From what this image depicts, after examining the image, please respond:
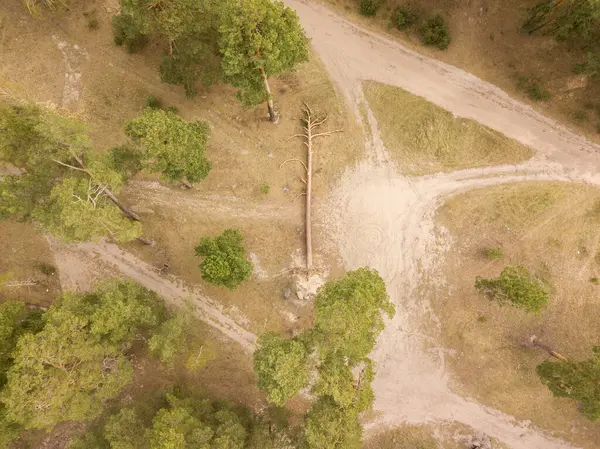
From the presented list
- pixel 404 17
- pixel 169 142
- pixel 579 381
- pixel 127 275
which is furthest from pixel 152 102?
pixel 579 381

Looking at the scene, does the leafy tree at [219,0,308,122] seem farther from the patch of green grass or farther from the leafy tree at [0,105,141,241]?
the patch of green grass

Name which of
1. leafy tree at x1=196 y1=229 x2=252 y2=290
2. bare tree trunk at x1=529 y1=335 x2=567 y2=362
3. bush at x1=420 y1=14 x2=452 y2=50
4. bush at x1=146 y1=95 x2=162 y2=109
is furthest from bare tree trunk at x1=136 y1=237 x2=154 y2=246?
bare tree trunk at x1=529 y1=335 x2=567 y2=362

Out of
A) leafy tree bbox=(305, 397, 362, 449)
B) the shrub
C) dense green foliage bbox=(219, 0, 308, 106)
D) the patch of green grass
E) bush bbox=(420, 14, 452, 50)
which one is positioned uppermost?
bush bbox=(420, 14, 452, 50)

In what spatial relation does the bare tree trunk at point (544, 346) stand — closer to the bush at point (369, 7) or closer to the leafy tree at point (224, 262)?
the leafy tree at point (224, 262)

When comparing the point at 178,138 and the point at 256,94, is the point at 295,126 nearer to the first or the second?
the point at 256,94

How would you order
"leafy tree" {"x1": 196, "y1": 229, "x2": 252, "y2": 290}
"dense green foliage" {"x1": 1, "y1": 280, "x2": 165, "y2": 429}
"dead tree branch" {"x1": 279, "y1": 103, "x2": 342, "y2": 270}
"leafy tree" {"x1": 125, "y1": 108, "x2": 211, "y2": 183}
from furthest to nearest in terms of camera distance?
Answer: 1. "dead tree branch" {"x1": 279, "y1": 103, "x2": 342, "y2": 270}
2. "leafy tree" {"x1": 196, "y1": 229, "x2": 252, "y2": 290}
3. "leafy tree" {"x1": 125, "y1": 108, "x2": 211, "y2": 183}
4. "dense green foliage" {"x1": 1, "y1": 280, "x2": 165, "y2": 429}

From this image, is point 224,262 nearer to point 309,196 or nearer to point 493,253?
point 309,196

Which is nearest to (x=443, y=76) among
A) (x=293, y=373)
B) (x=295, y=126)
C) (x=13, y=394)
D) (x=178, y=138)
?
(x=295, y=126)

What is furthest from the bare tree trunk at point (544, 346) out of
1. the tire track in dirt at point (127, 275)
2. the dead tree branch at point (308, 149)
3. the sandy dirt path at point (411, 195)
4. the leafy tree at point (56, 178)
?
the leafy tree at point (56, 178)
